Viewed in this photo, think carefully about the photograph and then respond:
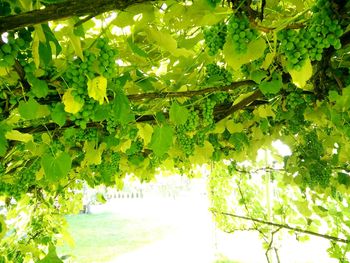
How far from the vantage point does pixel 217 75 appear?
1.25m

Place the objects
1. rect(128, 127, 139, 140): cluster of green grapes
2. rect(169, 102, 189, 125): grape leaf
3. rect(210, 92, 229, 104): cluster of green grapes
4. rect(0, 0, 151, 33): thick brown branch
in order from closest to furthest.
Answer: rect(0, 0, 151, 33): thick brown branch < rect(169, 102, 189, 125): grape leaf < rect(210, 92, 229, 104): cluster of green grapes < rect(128, 127, 139, 140): cluster of green grapes

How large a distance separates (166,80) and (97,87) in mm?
434

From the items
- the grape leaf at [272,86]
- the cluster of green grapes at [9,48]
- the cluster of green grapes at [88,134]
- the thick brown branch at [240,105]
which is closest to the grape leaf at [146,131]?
the cluster of green grapes at [88,134]

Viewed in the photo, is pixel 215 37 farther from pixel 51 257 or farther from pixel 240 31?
pixel 51 257

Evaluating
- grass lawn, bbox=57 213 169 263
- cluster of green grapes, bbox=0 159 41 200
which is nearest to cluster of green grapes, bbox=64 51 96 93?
cluster of green grapes, bbox=0 159 41 200

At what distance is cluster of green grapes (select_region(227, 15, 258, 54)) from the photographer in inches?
29.5

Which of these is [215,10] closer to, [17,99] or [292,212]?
[17,99]

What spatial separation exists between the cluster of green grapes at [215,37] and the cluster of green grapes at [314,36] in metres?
0.14

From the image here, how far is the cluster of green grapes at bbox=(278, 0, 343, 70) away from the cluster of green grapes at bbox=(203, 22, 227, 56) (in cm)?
14

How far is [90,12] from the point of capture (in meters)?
0.67

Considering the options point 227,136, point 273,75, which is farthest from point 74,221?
point 273,75

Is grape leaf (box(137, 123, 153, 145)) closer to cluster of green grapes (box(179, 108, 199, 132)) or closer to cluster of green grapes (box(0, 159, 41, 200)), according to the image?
cluster of green grapes (box(179, 108, 199, 132))

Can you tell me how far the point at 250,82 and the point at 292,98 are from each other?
0.20 m

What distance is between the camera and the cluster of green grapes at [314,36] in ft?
2.48
